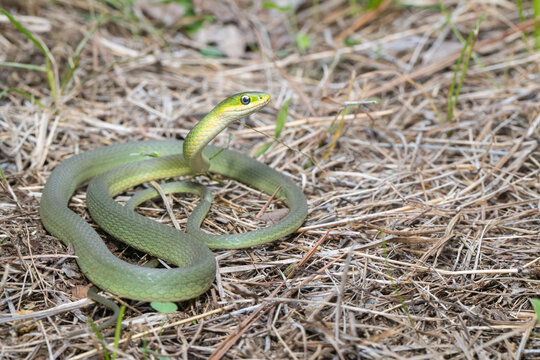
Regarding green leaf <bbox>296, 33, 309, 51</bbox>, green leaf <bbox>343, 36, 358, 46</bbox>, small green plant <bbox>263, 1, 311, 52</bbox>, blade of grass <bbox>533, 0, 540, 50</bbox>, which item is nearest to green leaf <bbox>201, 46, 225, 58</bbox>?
small green plant <bbox>263, 1, 311, 52</bbox>

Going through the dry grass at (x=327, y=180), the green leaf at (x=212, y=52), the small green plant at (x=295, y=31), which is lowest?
the dry grass at (x=327, y=180)

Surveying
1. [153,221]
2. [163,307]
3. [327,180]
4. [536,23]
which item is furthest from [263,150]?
[536,23]

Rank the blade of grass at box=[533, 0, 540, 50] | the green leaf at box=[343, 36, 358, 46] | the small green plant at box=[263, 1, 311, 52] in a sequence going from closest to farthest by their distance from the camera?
the blade of grass at box=[533, 0, 540, 50] < the small green plant at box=[263, 1, 311, 52] < the green leaf at box=[343, 36, 358, 46]

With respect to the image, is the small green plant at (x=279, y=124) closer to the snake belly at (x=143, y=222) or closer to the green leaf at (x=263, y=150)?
the green leaf at (x=263, y=150)

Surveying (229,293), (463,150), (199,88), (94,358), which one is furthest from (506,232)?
(199,88)

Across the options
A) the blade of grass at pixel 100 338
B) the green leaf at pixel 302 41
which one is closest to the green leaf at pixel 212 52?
the green leaf at pixel 302 41

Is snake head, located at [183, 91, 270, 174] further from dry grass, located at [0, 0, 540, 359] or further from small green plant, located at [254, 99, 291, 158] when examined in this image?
small green plant, located at [254, 99, 291, 158]
